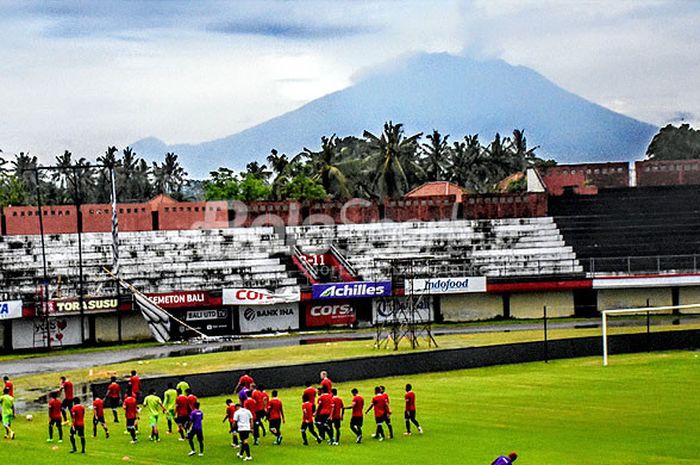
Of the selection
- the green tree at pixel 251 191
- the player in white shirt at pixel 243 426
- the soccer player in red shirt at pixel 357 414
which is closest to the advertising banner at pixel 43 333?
the soccer player in red shirt at pixel 357 414

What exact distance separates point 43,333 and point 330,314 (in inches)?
672

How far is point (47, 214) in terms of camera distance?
71.2 meters

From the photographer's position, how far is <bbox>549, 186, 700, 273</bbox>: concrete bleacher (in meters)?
68.6

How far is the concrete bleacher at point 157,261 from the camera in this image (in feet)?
213

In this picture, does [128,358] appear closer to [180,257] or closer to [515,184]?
[180,257]

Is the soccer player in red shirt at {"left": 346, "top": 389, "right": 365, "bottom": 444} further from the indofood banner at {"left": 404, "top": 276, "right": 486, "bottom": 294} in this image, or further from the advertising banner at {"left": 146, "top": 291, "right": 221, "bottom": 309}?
the indofood banner at {"left": 404, "top": 276, "right": 486, "bottom": 294}

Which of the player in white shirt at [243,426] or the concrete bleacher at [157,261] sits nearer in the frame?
the player in white shirt at [243,426]

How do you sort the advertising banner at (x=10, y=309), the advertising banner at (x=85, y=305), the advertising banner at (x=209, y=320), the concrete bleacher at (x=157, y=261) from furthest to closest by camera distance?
the concrete bleacher at (x=157, y=261) < the advertising banner at (x=209, y=320) < the advertising banner at (x=85, y=305) < the advertising banner at (x=10, y=309)

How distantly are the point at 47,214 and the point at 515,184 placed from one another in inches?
2172

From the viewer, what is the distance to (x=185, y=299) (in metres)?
63.3

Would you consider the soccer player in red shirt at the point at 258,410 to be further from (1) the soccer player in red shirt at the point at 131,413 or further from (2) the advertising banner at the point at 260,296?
(2) the advertising banner at the point at 260,296

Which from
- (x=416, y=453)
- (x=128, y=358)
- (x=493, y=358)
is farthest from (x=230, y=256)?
(x=416, y=453)

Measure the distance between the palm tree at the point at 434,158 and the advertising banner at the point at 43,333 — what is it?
69.8 m

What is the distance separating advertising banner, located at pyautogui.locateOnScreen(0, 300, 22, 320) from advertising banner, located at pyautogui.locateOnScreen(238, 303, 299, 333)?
12.9 metres
